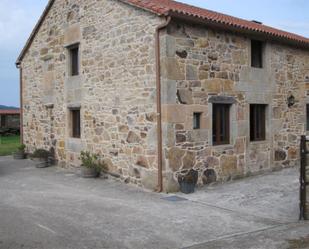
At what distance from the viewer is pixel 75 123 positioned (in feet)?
46.7

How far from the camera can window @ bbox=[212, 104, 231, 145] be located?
11.3m

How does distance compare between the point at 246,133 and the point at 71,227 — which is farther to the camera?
the point at 246,133

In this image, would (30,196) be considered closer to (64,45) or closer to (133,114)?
(133,114)

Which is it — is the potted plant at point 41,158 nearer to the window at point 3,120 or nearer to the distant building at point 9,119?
the distant building at point 9,119

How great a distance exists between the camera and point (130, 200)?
9148mm

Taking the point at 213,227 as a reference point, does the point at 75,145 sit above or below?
above

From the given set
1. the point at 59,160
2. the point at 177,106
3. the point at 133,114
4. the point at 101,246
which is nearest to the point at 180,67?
the point at 177,106

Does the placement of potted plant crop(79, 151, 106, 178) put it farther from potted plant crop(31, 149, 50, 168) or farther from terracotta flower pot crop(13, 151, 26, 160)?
terracotta flower pot crop(13, 151, 26, 160)

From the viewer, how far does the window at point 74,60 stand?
553 inches

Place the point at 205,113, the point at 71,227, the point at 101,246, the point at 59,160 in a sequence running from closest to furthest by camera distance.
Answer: the point at 101,246
the point at 71,227
the point at 205,113
the point at 59,160

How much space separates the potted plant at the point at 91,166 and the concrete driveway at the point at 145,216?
1.99ft

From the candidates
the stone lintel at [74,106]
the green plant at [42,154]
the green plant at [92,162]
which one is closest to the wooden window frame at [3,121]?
the green plant at [42,154]

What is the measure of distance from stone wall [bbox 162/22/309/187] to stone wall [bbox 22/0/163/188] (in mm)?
553

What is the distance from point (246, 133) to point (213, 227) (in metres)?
5.67
